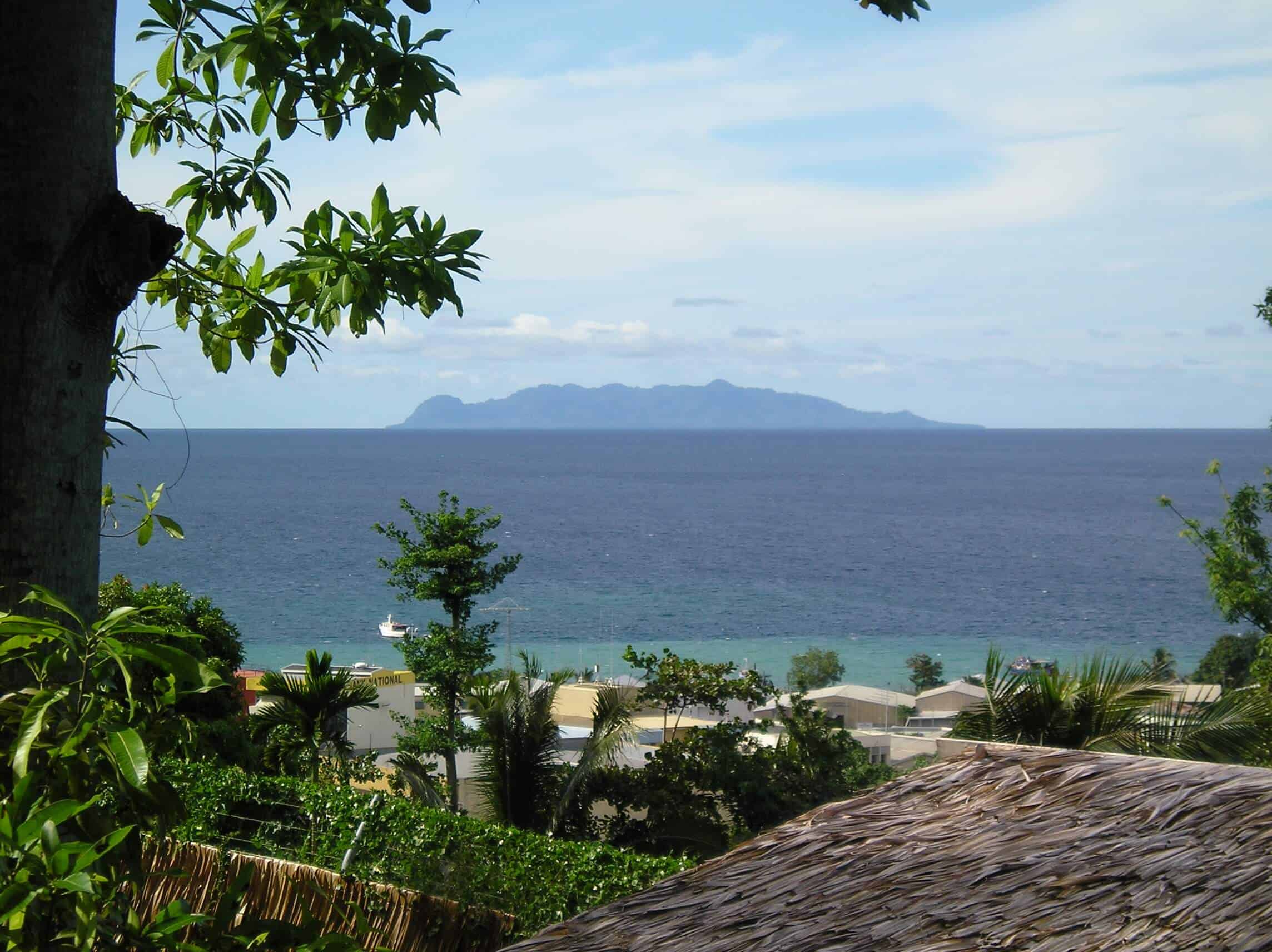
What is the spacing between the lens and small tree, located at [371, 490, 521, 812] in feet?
49.3

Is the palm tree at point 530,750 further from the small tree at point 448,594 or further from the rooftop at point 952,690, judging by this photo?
the rooftop at point 952,690

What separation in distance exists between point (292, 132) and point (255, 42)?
1.63 ft

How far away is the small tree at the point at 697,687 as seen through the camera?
12.3 metres

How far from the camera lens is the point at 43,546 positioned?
1.79 m

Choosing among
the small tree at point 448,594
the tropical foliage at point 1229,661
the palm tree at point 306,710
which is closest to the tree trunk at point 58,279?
the palm tree at point 306,710

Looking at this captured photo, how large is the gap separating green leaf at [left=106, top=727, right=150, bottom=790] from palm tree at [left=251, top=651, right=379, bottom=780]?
10.5 meters

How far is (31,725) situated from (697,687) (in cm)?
1126

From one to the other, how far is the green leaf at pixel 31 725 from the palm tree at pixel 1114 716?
7.38 meters

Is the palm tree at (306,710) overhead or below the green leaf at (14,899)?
below

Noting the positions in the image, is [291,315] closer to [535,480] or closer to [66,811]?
[66,811]

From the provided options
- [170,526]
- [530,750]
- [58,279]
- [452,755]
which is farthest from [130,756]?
[452,755]

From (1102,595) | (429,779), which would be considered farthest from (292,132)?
(1102,595)

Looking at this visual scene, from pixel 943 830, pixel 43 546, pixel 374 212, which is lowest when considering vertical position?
pixel 943 830

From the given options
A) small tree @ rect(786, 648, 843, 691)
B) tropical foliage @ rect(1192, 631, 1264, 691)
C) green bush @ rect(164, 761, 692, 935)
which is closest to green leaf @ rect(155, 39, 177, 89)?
green bush @ rect(164, 761, 692, 935)
